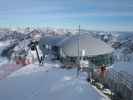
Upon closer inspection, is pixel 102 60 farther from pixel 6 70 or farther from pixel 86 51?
pixel 6 70

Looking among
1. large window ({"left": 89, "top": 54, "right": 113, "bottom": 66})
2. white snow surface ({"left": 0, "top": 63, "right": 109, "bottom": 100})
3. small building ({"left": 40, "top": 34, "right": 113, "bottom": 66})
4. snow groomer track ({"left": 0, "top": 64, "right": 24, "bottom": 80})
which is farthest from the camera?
large window ({"left": 89, "top": 54, "right": 113, "bottom": 66})

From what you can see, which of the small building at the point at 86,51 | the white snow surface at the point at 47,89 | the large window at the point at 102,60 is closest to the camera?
the white snow surface at the point at 47,89

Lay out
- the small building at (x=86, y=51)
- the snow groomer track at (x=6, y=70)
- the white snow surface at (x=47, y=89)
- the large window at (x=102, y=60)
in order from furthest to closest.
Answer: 1. the large window at (x=102, y=60)
2. the small building at (x=86, y=51)
3. the snow groomer track at (x=6, y=70)
4. the white snow surface at (x=47, y=89)

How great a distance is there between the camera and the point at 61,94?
12219 millimetres

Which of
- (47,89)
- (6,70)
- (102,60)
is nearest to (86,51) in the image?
(102,60)

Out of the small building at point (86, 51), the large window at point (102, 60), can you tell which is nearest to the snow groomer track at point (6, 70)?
the small building at point (86, 51)

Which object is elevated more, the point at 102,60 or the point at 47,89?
the point at 47,89

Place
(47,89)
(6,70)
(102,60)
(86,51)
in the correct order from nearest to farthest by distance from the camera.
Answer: (47,89), (6,70), (86,51), (102,60)

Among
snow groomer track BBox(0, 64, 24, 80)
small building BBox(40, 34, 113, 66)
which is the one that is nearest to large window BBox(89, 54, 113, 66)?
small building BBox(40, 34, 113, 66)

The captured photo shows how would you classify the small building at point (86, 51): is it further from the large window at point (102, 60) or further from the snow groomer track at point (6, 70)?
the snow groomer track at point (6, 70)

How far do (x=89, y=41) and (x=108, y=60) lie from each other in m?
4.13

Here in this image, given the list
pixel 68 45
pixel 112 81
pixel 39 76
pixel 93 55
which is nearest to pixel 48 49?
pixel 68 45

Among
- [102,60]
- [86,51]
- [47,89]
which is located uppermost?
[47,89]

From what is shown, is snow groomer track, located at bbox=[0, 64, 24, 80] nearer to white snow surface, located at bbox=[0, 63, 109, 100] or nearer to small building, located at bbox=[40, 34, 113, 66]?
white snow surface, located at bbox=[0, 63, 109, 100]
